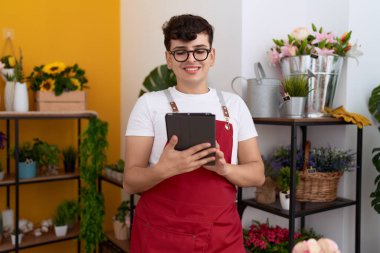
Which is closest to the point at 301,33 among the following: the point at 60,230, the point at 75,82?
the point at 75,82

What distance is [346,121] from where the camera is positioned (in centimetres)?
168

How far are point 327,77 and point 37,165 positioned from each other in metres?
1.88

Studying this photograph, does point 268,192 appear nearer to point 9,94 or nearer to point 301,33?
point 301,33

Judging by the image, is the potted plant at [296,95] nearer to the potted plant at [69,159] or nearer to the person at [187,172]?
the person at [187,172]

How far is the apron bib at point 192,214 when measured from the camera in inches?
46.2

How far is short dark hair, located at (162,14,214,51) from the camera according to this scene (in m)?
1.17

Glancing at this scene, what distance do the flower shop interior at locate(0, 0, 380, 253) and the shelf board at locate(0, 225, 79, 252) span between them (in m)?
0.16

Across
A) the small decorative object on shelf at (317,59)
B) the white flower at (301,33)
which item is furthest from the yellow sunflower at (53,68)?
the white flower at (301,33)

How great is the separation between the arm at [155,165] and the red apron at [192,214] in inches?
3.1

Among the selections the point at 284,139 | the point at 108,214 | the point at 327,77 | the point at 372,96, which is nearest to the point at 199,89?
the point at 327,77

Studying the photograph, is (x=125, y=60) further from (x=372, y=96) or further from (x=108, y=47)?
(x=372, y=96)

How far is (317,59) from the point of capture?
1711mm

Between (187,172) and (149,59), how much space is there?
5.07 feet

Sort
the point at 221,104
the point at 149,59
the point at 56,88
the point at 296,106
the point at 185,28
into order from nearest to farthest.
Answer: the point at 185,28, the point at 221,104, the point at 296,106, the point at 56,88, the point at 149,59
